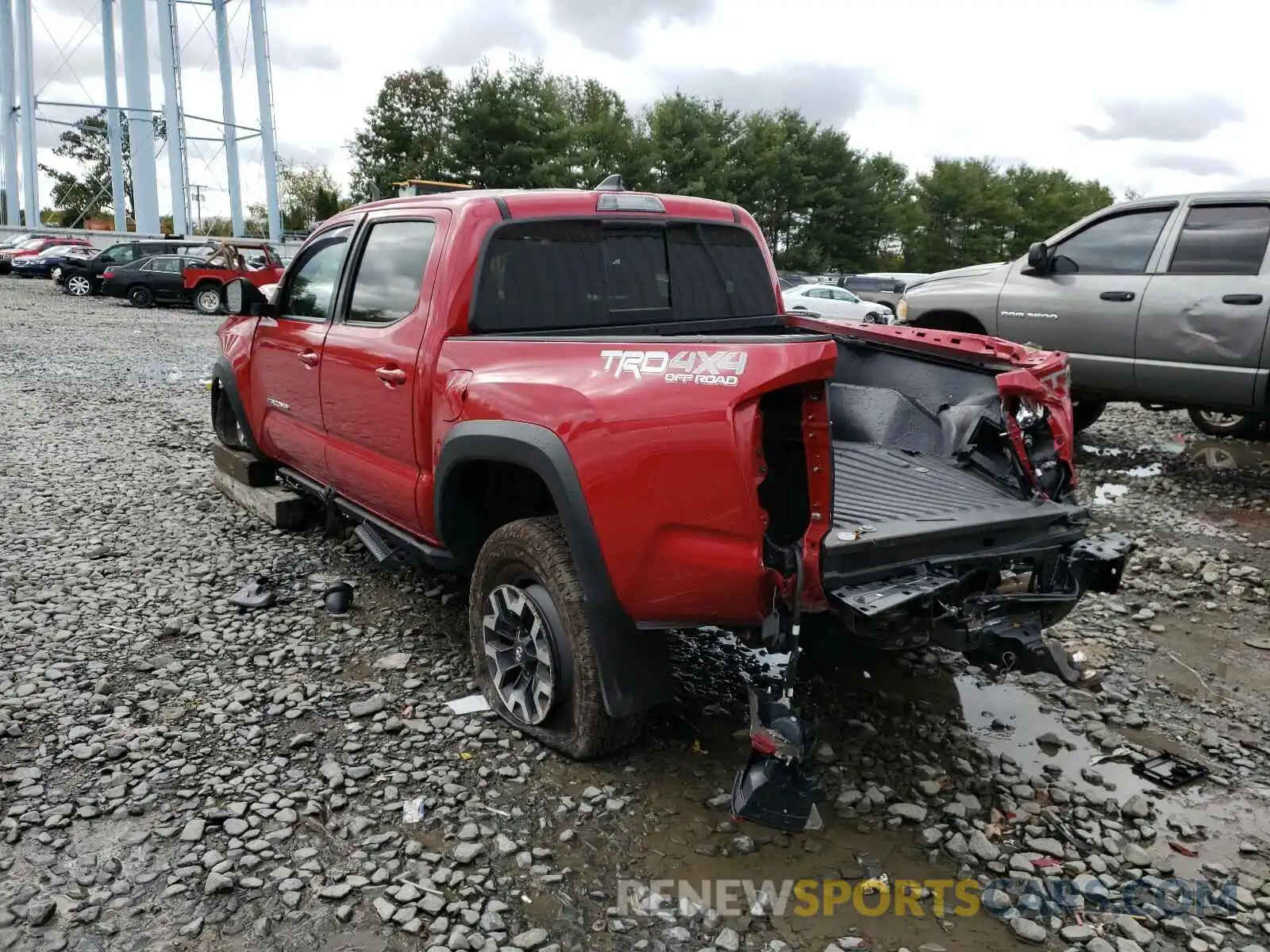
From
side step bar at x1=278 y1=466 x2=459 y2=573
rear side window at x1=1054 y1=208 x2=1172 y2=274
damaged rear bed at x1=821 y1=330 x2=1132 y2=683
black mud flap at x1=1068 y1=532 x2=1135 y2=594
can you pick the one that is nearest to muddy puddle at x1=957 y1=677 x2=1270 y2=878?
damaged rear bed at x1=821 y1=330 x2=1132 y2=683

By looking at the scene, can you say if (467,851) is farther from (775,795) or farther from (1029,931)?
(1029,931)

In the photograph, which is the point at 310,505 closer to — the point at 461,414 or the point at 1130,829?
the point at 461,414

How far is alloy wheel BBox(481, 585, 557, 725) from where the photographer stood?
3.29 meters

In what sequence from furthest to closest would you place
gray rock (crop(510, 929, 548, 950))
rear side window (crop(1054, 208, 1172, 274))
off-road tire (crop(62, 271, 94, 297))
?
off-road tire (crop(62, 271, 94, 297)), rear side window (crop(1054, 208, 1172, 274)), gray rock (crop(510, 929, 548, 950))

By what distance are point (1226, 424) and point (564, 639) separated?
798 centimetres

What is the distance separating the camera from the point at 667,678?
3.11 meters

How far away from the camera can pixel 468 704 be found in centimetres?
371

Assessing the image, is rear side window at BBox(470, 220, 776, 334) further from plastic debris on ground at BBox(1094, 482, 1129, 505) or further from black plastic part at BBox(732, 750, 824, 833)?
plastic debris on ground at BBox(1094, 482, 1129, 505)

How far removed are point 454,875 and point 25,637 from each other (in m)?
2.67

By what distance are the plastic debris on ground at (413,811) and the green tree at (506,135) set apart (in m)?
38.6

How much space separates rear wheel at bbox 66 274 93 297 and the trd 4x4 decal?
2591cm

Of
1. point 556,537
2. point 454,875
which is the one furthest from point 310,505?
point 454,875

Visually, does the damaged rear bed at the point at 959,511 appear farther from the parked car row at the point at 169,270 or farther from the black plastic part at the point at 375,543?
the parked car row at the point at 169,270

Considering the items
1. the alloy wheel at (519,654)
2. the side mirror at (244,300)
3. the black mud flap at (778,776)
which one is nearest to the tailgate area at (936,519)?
the black mud flap at (778,776)
